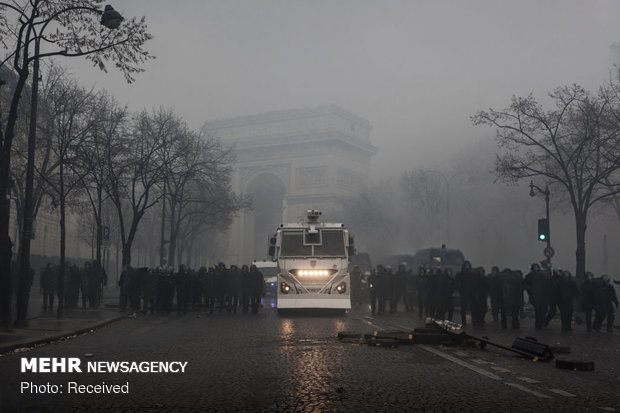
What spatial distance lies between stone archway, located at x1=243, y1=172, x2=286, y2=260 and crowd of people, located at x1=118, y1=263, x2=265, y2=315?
68.3 m

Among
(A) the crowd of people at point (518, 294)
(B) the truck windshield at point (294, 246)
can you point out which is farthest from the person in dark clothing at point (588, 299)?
(B) the truck windshield at point (294, 246)

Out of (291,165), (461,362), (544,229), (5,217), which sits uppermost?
(291,165)

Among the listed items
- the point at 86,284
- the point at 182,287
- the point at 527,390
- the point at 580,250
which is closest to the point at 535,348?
the point at 527,390

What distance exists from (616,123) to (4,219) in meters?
24.3

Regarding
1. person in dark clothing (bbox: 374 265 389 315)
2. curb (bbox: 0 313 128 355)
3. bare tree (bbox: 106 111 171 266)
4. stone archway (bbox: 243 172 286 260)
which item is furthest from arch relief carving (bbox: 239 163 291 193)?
curb (bbox: 0 313 128 355)

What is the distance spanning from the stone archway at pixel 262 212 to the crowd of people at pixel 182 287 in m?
68.3

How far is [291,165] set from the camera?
92.7 metres

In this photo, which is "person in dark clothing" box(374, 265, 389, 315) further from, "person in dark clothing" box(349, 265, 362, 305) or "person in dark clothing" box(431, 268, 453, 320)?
"person in dark clothing" box(349, 265, 362, 305)

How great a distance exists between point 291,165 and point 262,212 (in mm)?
10961

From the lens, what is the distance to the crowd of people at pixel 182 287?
2430 centimetres

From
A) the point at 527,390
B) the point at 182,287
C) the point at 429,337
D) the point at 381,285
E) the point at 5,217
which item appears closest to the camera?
the point at 527,390

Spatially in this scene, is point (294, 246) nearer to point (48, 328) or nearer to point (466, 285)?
point (466, 285)

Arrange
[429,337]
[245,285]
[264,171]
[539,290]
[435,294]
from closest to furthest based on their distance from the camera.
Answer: [429,337] < [539,290] < [435,294] < [245,285] < [264,171]

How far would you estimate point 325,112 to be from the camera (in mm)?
95750
